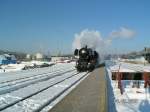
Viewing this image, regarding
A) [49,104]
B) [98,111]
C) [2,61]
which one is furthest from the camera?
[2,61]

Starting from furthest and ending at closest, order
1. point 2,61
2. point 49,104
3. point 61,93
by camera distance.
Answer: point 2,61, point 61,93, point 49,104

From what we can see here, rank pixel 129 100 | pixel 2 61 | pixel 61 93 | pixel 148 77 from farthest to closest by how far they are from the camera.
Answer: pixel 2 61
pixel 148 77
pixel 61 93
pixel 129 100

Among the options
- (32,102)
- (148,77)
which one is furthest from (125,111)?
(148,77)

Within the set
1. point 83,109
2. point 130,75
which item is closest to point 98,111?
point 83,109

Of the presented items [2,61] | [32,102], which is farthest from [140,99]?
[2,61]

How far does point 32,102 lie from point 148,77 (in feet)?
29.6

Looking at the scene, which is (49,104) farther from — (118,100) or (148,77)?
(148,77)

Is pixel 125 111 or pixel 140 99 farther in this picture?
pixel 140 99

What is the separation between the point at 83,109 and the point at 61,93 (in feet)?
15.2

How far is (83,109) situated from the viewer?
9711 mm

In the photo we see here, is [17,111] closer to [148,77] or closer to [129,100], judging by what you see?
[129,100]

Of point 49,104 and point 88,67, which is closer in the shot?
point 49,104

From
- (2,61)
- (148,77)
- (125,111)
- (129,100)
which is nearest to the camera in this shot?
(125,111)

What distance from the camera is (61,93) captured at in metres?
14.2
